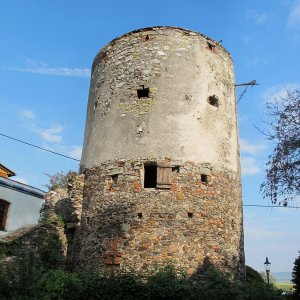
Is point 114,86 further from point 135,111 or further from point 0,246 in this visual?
point 0,246

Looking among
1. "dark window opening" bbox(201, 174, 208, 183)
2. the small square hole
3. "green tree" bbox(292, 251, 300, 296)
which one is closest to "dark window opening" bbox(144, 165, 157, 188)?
Answer: the small square hole

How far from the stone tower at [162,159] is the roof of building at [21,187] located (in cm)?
350

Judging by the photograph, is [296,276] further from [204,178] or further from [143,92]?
[143,92]

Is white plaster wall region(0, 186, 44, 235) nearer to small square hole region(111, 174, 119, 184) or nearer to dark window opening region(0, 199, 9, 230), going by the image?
dark window opening region(0, 199, 9, 230)

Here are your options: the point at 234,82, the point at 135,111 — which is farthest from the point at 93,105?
the point at 234,82

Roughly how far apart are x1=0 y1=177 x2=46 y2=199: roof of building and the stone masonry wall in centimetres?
418

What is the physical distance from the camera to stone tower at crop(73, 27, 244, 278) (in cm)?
1016

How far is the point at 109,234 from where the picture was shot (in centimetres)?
1050

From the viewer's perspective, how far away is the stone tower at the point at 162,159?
1016cm

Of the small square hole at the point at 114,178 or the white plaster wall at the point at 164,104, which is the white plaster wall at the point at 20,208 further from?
the small square hole at the point at 114,178

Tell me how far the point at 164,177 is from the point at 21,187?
6.77 metres

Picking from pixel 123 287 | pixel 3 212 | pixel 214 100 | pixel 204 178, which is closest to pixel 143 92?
pixel 214 100

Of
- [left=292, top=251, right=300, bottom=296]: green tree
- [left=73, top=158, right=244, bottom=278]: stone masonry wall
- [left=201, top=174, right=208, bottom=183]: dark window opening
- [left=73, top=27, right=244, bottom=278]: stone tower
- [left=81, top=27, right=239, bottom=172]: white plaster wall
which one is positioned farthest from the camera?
[left=292, top=251, right=300, bottom=296]: green tree

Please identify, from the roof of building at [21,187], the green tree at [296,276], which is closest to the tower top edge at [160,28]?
the roof of building at [21,187]
